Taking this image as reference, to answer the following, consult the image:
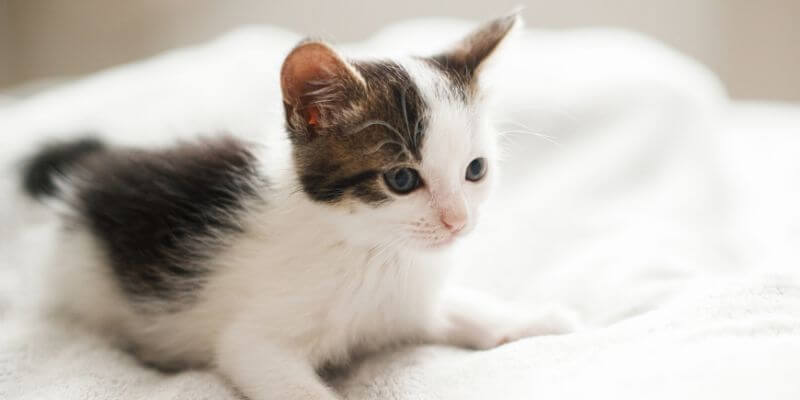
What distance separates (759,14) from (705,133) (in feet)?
5.16

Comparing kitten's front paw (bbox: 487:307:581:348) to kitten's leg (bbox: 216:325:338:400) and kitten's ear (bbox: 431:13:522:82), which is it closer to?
kitten's leg (bbox: 216:325:338:400)

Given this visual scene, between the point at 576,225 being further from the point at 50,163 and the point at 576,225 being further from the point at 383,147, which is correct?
the point at 50,163

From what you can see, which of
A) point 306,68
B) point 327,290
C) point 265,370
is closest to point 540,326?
point 327,290

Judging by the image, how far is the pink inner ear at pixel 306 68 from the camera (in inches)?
43.4

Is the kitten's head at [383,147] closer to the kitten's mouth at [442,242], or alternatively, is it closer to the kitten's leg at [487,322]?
the kitten's mouth at [442,242]

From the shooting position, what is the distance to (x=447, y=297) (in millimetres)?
1464

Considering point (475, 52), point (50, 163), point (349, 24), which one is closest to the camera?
point (475, 52)

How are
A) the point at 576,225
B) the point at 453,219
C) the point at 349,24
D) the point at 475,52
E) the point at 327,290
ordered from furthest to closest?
the point at 349,24
the point at 576,225
the point at 475,52
the point at 327,290
the point at 453,219

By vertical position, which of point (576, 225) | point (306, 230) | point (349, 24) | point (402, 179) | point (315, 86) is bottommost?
point (576, 225)

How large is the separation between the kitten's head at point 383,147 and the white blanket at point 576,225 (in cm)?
25

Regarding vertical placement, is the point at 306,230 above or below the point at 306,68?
below

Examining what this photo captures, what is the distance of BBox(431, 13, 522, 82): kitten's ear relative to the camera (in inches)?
52.1

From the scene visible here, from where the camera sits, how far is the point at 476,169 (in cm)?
124

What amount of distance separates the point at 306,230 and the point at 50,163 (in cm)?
79
